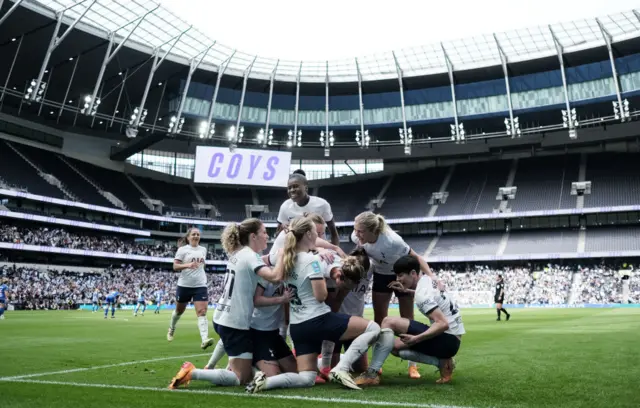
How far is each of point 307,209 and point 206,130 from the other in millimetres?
47870

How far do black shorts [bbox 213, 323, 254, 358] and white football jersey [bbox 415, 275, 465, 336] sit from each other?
2.05 m

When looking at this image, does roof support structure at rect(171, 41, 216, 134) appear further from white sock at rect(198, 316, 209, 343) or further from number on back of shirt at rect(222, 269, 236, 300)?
number on back of shirt at rect(222, 269, 236, 300)

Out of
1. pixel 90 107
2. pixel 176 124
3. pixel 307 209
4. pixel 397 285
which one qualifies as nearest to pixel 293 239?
pixel 397 285

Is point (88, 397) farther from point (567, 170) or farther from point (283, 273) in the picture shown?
point (567, 170)

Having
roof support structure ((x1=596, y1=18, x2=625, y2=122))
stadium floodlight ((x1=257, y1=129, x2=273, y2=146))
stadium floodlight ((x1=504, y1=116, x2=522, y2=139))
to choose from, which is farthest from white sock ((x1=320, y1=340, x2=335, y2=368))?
stadium floodlight ((x1=257, y1=129, x2=273, y2=146))

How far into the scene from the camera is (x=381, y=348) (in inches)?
257

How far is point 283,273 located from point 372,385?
1707 mm

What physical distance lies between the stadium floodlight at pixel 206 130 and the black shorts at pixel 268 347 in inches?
1943

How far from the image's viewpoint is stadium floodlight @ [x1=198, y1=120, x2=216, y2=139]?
179 ft

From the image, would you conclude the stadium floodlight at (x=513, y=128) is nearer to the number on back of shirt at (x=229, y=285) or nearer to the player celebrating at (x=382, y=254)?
the player celebrating at (x=382, y=254)

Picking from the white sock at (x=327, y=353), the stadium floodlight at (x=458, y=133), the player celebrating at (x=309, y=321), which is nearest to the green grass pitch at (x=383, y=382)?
the player celebrating at (x=309, y=321)

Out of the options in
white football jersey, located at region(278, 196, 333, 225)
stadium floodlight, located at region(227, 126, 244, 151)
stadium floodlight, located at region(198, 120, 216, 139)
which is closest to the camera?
white football jersey, located at region(278, 196, 333, 225)

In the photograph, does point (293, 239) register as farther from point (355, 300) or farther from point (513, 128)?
point (513, 128)

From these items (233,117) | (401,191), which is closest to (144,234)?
(233,117)
